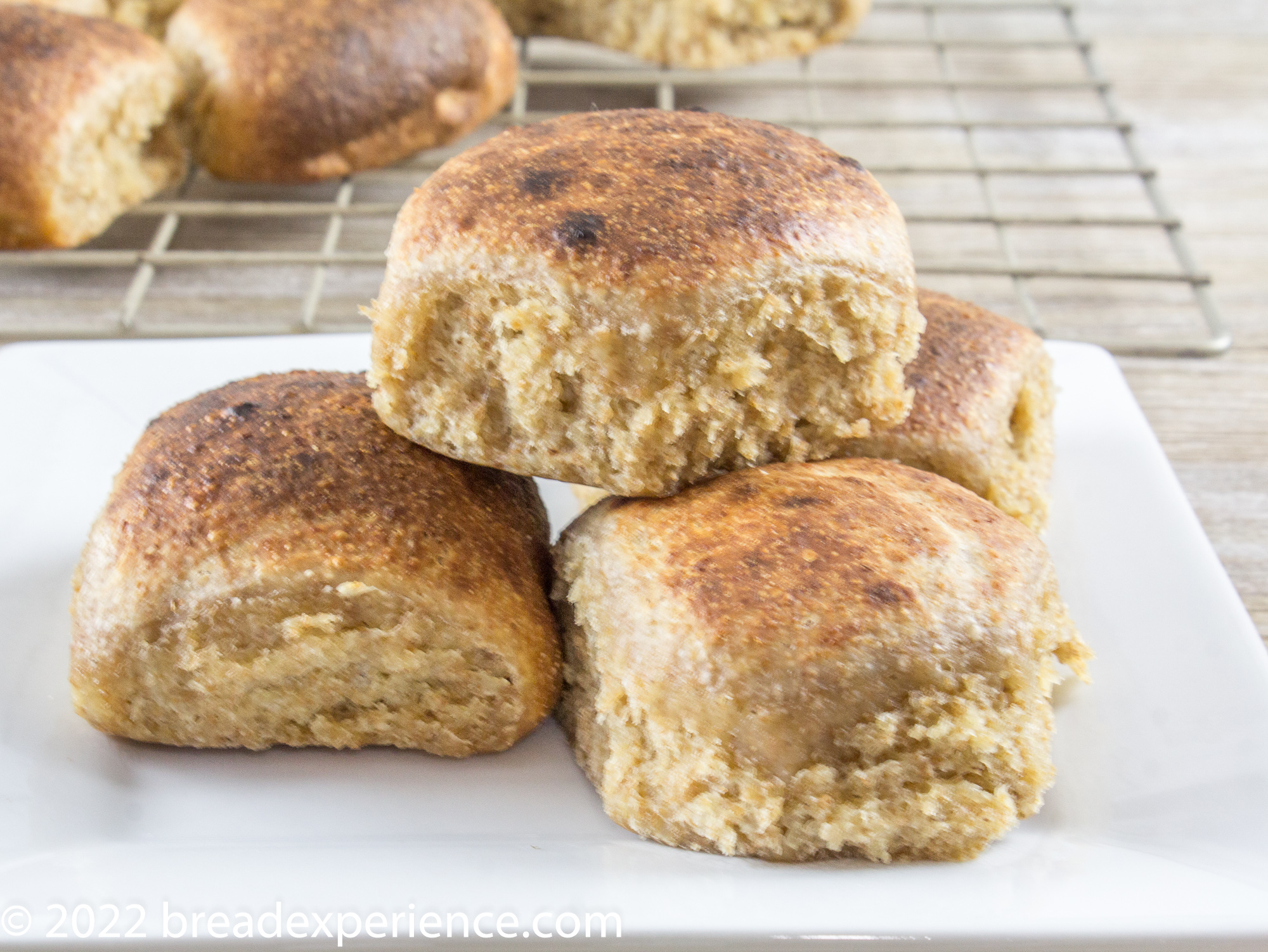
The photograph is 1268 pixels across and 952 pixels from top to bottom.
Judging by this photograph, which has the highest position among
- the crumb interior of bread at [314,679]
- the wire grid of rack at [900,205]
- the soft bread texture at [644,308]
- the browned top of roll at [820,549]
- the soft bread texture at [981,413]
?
the soft bread texture at [644,308]

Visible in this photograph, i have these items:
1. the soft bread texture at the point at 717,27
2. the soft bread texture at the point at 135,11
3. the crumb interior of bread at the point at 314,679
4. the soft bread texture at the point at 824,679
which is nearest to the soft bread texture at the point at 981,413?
the soft bread texture at the point at 824,679

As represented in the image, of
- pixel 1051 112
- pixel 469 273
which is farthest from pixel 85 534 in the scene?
pixel 1051 112

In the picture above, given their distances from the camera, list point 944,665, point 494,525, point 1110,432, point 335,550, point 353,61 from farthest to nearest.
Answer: point 353,61 → point 1110,432 → point 494,525 → point 335,550 → point 944,665

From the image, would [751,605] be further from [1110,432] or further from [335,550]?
[1110,432]

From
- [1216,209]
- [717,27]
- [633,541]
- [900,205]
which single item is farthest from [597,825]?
[1216,209]

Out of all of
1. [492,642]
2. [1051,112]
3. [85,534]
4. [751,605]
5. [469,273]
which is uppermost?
[469,273]

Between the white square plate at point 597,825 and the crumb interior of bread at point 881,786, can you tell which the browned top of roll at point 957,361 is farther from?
the crumb interior of bread at point 881,786
